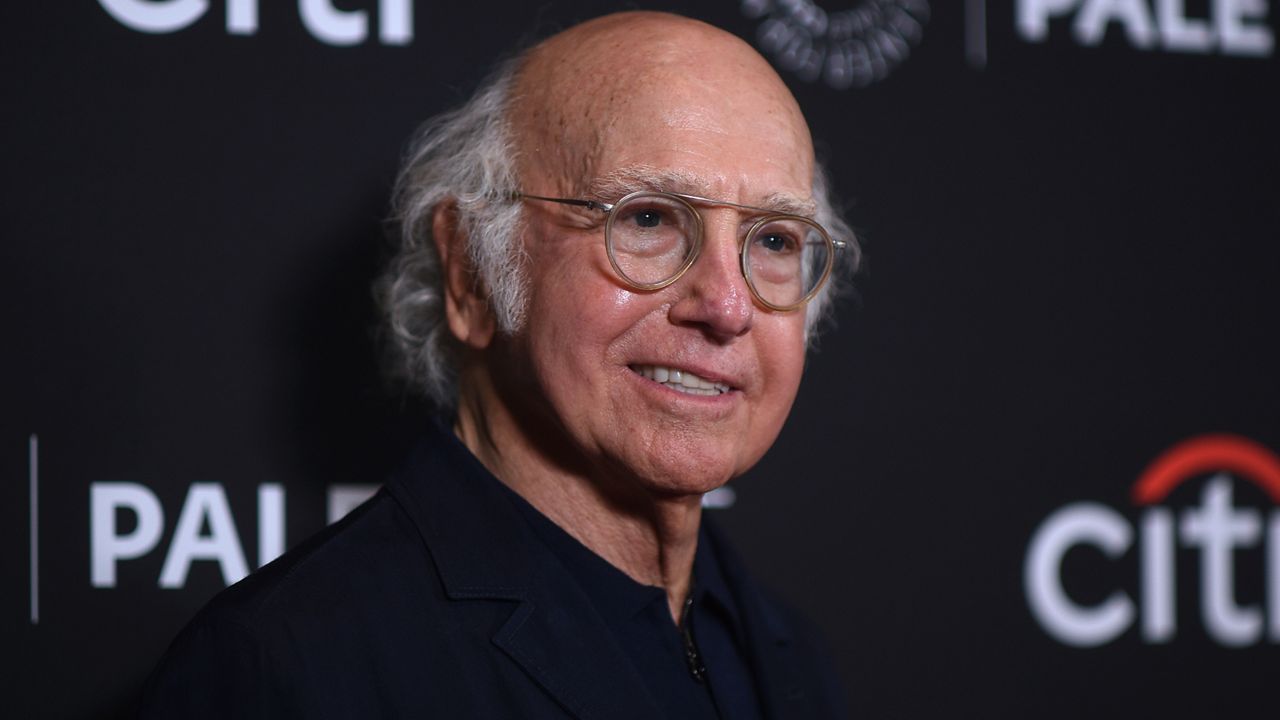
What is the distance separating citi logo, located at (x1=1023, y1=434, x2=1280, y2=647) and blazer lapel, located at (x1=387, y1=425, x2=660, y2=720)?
1.02 metres

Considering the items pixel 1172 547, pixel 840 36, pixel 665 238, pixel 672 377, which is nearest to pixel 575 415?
pixel 672 377

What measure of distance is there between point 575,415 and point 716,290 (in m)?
0.20

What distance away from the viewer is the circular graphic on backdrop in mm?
1886

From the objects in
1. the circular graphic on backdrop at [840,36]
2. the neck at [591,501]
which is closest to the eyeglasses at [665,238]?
the neck at [591,501]

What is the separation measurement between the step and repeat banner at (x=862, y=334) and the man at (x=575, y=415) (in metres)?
0.36

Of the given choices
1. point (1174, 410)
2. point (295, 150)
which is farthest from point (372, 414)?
point (1174, 410)

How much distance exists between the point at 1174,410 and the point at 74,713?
1.79m

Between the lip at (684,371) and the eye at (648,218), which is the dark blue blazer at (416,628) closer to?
the lip at (684,371)

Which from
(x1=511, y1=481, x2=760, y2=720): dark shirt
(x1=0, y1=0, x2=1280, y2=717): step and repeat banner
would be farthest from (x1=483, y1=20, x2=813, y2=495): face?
(x1=0, y1=0, x2=1280, y2=717): step and repeat banner

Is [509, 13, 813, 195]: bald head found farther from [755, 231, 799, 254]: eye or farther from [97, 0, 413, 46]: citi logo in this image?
[97, 0, 413, 46]: citi logo

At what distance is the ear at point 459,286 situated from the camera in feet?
4.54

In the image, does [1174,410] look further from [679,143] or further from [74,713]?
[74,713]

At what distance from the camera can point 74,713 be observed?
62.0 inches

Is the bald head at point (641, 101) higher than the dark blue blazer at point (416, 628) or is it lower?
higher
